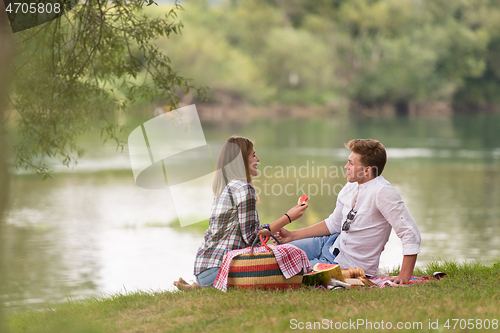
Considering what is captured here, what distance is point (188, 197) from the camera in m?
15.1

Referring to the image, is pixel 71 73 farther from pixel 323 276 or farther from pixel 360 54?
pixel 360 54

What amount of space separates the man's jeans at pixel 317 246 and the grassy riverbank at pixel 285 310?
0.80m

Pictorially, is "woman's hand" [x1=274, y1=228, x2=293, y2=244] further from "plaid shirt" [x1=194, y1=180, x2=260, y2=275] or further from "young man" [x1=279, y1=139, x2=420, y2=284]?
"plaid shirt" [x1=194, y1=180, x2=260, y2=275]

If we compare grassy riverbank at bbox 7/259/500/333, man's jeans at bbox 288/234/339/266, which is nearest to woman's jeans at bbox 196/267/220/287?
grassy riverbank at bbox 7/259/500/333

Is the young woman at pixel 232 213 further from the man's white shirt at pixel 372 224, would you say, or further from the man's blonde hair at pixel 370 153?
the man's blonde hair at pixel 370 153

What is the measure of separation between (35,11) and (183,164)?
556 inches

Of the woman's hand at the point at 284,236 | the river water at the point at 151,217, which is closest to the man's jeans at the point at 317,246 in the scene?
the woman's hand at the point at 284,236

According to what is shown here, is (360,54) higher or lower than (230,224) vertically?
higher

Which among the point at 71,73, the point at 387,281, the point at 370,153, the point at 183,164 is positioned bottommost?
the point at 183,164

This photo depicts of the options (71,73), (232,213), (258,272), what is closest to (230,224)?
(232,213)

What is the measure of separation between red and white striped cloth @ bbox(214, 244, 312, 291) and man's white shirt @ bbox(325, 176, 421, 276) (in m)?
0.58

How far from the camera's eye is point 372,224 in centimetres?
468

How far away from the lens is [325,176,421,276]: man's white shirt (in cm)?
445

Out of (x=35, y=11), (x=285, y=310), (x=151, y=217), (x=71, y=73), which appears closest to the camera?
(x=285, y=310)
